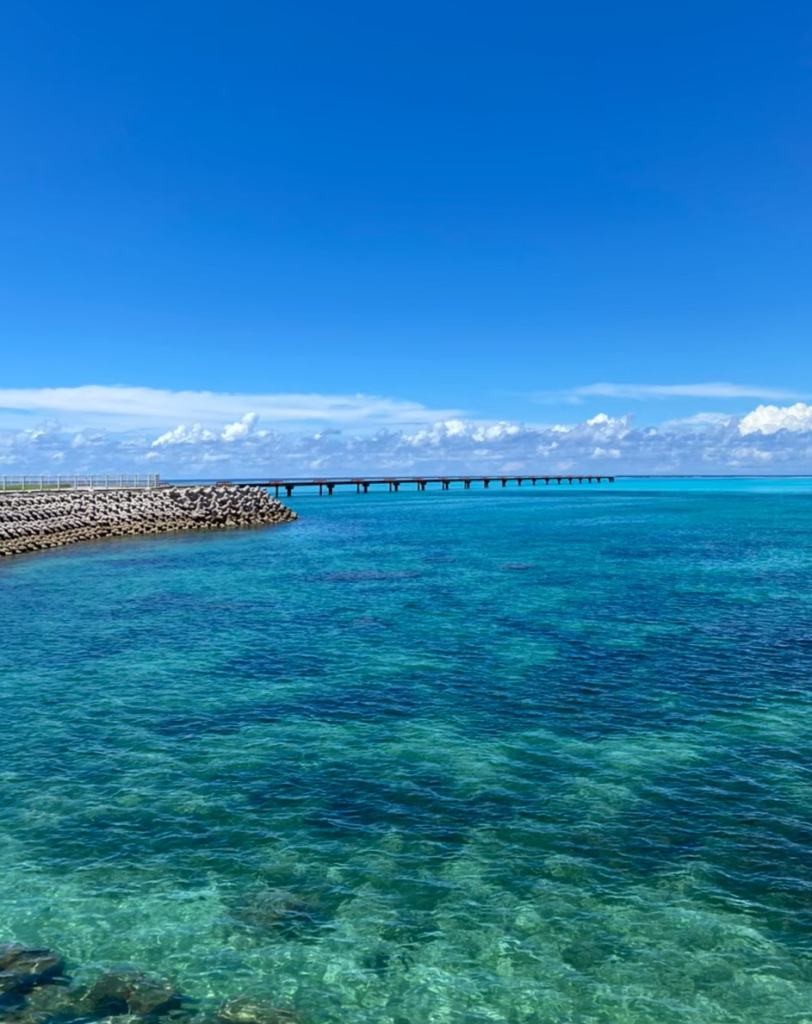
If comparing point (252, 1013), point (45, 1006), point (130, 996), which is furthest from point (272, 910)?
point (45, 1006)

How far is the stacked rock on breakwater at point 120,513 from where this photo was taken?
54.1m

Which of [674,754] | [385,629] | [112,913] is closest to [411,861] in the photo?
[112,913]

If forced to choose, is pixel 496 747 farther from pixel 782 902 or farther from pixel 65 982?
pixel 65 982

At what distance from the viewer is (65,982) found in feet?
27.9

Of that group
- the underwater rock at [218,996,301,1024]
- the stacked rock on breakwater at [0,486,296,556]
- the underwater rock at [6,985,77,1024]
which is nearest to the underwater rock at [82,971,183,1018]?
the underwater rock at [6,985,77,1024]

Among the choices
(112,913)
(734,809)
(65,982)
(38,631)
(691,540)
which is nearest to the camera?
(65,982)

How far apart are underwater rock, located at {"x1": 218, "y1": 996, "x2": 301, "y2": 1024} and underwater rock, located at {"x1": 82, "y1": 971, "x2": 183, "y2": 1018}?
58cm

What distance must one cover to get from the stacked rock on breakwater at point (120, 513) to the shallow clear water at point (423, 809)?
2825 cm

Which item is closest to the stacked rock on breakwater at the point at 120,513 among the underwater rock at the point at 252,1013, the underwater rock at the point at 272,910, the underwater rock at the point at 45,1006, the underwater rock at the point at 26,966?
the underwater rock at the point at 26,966

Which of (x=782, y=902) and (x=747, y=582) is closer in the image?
(x=782, y=902)

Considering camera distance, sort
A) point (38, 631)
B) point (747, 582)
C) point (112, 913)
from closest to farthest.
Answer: point (112, 913), point (38, 631), point (747, 582)

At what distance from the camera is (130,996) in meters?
8.28

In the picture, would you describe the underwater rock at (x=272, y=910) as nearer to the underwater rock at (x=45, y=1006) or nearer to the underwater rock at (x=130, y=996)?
the underwater rock at (x=130, y=996)

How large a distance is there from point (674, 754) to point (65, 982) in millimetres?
11806
